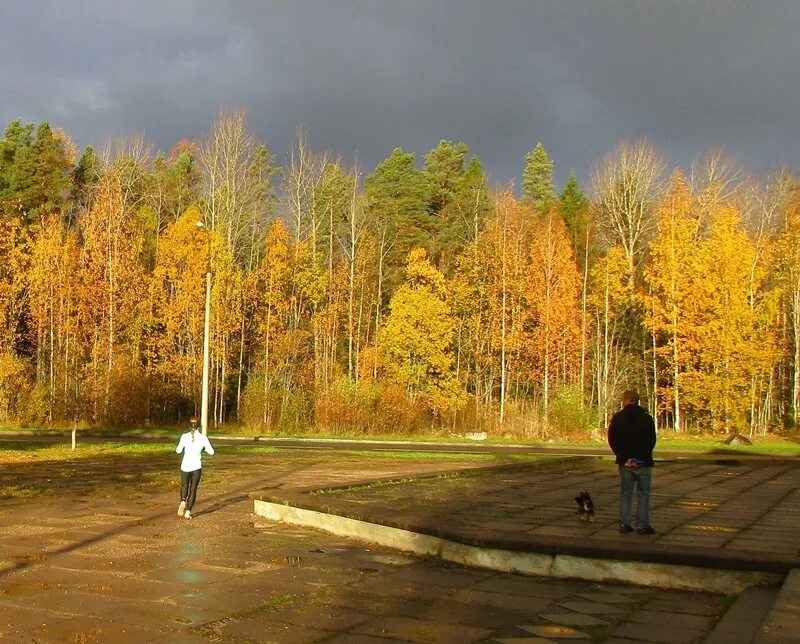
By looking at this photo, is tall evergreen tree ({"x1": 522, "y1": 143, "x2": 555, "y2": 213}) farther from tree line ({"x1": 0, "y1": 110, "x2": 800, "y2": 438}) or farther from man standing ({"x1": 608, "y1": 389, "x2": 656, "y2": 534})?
man standing ({"x1": 608, "y1": 389, "x2": 656, "y2": 534})

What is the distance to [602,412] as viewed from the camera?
52.1m

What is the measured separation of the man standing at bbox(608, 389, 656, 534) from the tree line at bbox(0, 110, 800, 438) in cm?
3176

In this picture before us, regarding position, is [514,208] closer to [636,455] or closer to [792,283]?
[792,283]

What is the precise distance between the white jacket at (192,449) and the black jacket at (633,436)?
22.1ft

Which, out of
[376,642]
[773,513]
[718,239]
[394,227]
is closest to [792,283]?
[718,239]

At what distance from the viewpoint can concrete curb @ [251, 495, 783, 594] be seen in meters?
8.62

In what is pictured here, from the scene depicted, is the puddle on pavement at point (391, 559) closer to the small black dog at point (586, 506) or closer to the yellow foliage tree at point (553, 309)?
the small black dog at point (586, 506)

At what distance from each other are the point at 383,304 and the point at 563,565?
5411 centimetres

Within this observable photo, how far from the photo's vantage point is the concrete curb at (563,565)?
28.3ft

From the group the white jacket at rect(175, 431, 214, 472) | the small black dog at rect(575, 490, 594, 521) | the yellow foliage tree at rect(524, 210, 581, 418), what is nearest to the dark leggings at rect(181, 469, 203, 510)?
the white jacket at rect(175, 431, 214, 472)

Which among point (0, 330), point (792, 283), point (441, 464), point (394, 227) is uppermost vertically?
point (394, 227)

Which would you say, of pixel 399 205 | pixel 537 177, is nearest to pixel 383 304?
pixel 399 205

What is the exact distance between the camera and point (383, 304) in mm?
63344

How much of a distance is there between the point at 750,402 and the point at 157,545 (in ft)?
132
